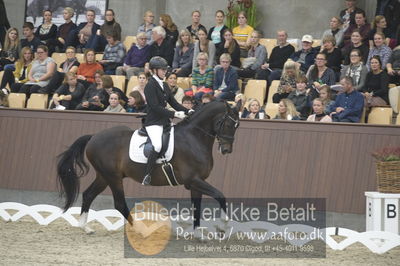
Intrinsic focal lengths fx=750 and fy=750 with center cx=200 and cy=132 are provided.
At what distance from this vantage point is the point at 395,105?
11.8m

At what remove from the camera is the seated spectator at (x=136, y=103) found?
39.6 feet

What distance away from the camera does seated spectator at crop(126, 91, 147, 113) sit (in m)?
12.1

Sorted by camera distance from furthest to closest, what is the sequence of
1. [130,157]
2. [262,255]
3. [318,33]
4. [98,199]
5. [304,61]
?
[318,33] < [304,61] < [98,199] < [130,157] < [262,255]

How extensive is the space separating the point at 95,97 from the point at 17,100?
6.66 feet

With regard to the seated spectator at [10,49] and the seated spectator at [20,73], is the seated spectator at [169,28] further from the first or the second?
the seated spectator at [10,49]

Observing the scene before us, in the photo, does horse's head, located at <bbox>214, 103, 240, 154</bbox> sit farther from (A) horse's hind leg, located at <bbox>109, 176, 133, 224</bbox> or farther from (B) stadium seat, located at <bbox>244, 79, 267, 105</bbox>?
(B) stadium seat, located at <bbox>244, 79, 267, 105</bbox>

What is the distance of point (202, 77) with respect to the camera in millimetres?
13078

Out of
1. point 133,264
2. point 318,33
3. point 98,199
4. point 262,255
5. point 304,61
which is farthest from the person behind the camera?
point 318,33

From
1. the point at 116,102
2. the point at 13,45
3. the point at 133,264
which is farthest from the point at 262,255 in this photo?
the point at 13,45

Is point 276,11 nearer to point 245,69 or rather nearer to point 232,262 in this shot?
point 245,69

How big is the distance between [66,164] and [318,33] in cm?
742

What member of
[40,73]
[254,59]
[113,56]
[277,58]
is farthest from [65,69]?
[277,58]

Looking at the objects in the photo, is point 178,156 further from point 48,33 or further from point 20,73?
point 48,33

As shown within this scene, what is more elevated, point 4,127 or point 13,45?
point 13,45
